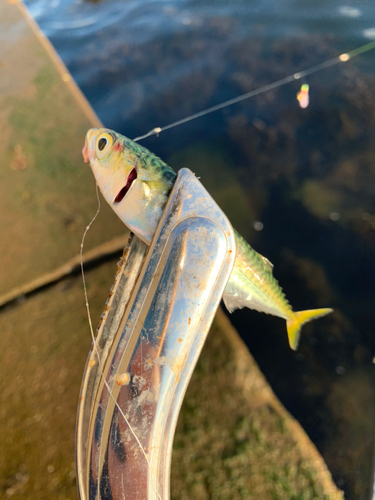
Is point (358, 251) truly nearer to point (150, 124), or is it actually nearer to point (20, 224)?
point (150, 124)

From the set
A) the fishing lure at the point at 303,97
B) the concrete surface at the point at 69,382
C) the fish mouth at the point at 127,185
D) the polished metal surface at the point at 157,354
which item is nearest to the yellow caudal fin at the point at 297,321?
the concrete surface at the point at 69,382

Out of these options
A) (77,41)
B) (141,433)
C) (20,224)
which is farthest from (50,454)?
(77,41)

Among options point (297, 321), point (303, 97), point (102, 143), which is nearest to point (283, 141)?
point (303, 97)

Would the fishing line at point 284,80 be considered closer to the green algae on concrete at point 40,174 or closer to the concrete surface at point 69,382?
the green algae on concrete at point 40,174

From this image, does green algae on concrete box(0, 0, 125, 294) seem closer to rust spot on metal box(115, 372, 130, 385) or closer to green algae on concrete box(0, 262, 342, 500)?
green algae on concrete box(0, 262, 342, 500)

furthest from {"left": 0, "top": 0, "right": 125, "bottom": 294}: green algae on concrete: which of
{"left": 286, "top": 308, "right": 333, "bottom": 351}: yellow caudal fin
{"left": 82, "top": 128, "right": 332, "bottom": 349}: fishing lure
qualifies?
{"left": 286, "top": 308, "right": 333, "bottom": 351}: yellow caudal fin

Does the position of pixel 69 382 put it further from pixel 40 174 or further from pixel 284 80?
pixel 284 80

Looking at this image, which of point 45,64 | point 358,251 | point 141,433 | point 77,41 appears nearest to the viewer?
point 141,433
